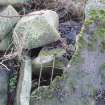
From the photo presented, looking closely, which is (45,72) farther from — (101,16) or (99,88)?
(101,16)

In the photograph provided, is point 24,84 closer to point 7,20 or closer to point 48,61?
point 48,61

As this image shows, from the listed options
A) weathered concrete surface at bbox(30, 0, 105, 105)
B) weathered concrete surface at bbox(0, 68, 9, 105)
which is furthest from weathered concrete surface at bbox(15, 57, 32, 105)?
weathered concrete surface at bbox(0, 68, 9, 105)

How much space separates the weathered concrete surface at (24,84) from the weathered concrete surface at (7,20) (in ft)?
1.61

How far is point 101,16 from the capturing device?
155 inches

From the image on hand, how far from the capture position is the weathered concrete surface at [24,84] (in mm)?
3754

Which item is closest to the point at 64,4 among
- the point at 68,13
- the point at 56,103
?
the point at 68,13

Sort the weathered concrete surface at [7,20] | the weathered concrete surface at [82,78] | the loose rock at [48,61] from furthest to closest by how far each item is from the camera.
Answer: the weathered concrete surface at [7,20]
the loose rock at [48,61]
the weathered concrete surface at [82,78]

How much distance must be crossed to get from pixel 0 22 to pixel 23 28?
1.20 feet

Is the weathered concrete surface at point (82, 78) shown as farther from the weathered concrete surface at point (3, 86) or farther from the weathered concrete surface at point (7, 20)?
the weathered concrete surface at point (7, 20)

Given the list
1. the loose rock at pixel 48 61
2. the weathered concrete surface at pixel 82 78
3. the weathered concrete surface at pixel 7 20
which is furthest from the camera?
the weathered concrete surface at pixel 7 20

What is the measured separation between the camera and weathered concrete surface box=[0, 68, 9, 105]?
13.1 ft

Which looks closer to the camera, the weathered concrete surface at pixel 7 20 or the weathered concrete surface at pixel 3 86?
the weathered concrete surface at pixel 3 86

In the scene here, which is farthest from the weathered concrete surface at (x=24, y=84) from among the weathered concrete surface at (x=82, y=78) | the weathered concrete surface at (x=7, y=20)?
the weathered concrete surface at (x=7, y=20)

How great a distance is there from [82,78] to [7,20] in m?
1.30
